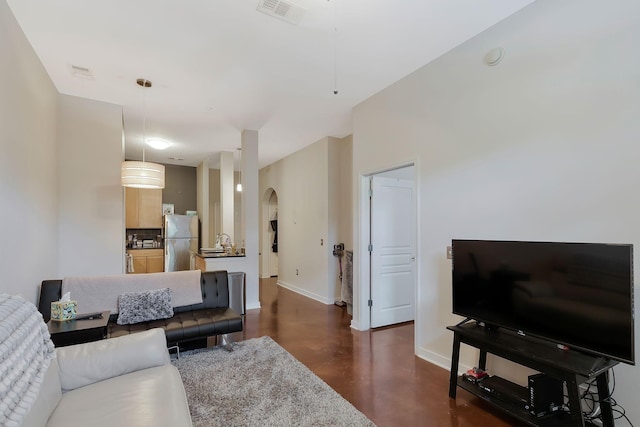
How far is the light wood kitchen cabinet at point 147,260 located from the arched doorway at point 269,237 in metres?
2.44

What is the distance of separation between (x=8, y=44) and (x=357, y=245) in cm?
379

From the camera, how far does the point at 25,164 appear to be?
8.90 ft

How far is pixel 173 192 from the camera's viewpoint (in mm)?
8055

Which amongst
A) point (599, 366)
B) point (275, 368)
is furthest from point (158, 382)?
point (599, 366)

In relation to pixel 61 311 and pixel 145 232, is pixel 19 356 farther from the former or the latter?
pixel 145 232

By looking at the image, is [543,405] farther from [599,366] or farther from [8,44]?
[8,44]

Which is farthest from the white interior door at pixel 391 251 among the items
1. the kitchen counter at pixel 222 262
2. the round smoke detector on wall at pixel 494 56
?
the kitchen counter at pixel 222 262

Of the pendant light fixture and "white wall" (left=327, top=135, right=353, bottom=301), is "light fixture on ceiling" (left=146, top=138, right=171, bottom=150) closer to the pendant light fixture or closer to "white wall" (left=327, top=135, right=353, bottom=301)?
the pendant light fixture

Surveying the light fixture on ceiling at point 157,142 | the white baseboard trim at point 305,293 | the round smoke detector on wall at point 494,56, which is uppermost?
the light fixture on ceiling at point 157,142

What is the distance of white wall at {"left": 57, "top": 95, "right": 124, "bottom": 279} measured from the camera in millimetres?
3854

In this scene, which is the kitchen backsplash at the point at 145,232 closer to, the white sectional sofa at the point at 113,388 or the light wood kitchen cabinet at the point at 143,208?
the light wood kitchen cabinet at the point at 143,208

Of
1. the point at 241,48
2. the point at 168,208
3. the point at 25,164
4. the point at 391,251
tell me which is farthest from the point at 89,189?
the point at 391,251

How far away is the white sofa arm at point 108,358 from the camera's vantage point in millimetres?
1757

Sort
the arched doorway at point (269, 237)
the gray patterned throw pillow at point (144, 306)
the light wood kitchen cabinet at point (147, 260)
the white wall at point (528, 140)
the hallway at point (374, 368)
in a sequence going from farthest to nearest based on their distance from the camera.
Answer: the arched doorway at point (269, 237), the light wood kitchen cabinet at point (147, 260), the gray patterned throw pillow at point (144, 306), the hallway at point (374, 368), the white wall at point (528, 140)
